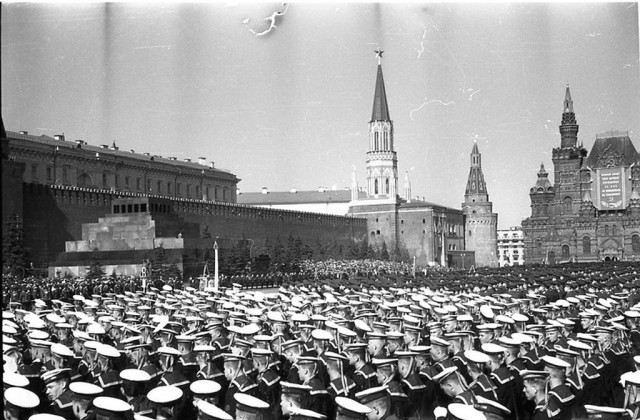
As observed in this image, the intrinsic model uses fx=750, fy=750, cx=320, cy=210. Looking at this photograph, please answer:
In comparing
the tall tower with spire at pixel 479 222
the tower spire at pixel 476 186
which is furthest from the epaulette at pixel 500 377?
the tower spire at pixel 476 186

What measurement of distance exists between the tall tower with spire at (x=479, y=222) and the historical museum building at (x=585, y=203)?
16.3 metres

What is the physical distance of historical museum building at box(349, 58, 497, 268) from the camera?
99250 mm

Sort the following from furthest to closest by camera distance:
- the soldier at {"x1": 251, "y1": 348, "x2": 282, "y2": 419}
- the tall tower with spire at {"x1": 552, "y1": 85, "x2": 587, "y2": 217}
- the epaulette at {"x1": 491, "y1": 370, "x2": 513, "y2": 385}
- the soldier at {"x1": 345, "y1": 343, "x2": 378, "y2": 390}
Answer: the tall tower with spire at {"x1": 552, "y1": 85, "x2": 587, "y2": 217} → the soldier at {"x1": 345, "y1": 343, "x2": 378, "y2": 390} → the soldier at {"x1": 251, "y1": 348, "x2": 282, "y2": 419} → the epaulette at {"x1": 491, "y1": 370, "x2": 513, "y2": 385}

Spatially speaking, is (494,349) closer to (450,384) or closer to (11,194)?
(450,384)

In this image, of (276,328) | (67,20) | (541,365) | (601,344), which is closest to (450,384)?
(541,365)

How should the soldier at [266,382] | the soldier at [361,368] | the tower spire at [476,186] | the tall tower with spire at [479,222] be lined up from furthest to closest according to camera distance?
the tower spire at [476,186] → the tall tower with spire at [479,222] → the soldier at [361,368] → the soldier at [266,382]

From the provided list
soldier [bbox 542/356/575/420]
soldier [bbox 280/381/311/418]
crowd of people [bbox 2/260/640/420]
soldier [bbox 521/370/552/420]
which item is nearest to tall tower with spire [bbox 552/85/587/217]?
crowd of people [bbox 2/260/640/420]

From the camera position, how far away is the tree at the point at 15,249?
3747 cm

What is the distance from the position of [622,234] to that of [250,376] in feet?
290

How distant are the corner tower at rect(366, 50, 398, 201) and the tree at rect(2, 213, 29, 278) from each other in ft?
224

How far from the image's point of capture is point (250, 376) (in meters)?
8.48

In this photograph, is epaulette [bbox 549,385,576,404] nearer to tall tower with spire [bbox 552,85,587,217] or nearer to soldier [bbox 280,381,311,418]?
soldier [bbox 280,381,311,418]

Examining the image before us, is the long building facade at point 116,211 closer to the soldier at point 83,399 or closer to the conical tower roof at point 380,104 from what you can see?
the conical tower roof at point 380,104

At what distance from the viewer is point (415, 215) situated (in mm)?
99812
